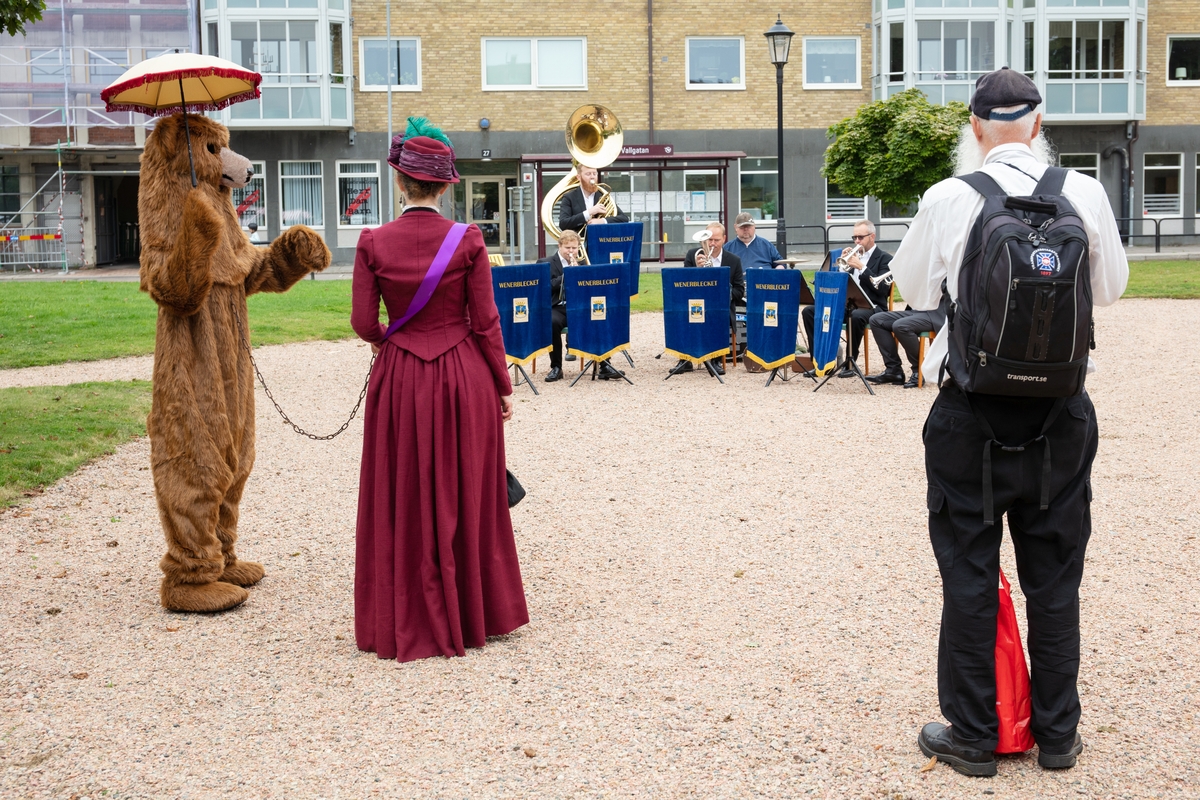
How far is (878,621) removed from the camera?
538 cm

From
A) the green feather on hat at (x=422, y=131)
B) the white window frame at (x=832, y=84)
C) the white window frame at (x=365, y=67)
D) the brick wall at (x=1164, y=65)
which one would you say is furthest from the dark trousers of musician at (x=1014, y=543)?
the brick wall at (x=1164, y=65)

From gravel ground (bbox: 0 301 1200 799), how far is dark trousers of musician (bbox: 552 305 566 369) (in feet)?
14.6

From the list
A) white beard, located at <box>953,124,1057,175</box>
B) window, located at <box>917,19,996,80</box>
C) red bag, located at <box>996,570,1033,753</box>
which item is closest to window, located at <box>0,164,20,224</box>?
window, located at <box>917,19,996,80</box>

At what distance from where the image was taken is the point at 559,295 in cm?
1396

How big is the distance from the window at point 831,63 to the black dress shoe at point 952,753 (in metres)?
35.1

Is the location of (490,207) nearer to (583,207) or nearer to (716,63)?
(716,63)

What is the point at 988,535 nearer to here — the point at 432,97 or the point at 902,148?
the point at 902,148

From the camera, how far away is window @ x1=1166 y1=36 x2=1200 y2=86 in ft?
127

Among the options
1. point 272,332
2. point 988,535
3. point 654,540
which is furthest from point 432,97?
point 988,535

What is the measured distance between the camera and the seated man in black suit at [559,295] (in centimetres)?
1370

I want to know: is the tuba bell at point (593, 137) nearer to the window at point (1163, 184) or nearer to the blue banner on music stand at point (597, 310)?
the blue banner on music stand at point (597, 310)

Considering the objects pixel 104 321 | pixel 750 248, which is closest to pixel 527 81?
pixel 104 321

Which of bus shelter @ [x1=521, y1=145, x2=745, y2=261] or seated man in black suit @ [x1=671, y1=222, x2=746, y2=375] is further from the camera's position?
bus shelter @ [x1=521, y1=145, x2=745, y2=261]

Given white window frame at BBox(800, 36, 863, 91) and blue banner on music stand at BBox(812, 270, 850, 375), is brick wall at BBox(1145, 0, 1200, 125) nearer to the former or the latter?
white window frame at BBox(800, 36, 863, 91)
